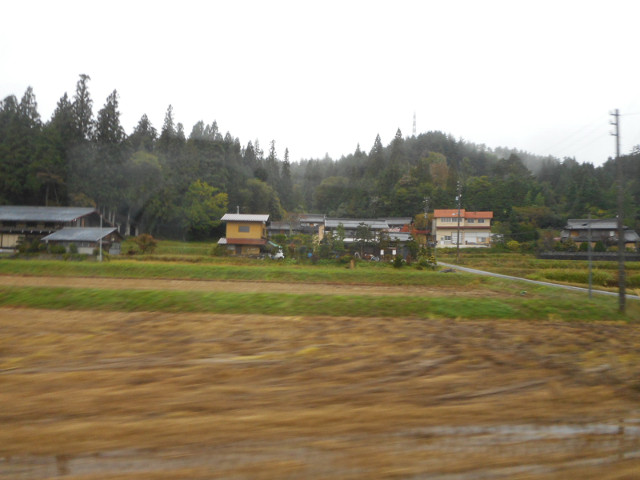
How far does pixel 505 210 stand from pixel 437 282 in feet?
94.3

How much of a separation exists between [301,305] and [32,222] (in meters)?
35.7

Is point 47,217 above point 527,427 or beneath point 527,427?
above

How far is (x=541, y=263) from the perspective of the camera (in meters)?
27.6

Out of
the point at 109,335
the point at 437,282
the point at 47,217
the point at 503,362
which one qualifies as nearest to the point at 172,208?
the point at 47,217

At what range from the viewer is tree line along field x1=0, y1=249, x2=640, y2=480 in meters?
2.22

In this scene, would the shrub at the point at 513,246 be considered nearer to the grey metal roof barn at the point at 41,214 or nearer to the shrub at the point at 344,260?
the shrub at the point at 344,260

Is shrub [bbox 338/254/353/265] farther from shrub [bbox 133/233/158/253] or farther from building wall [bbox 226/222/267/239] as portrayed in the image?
shrub [bbox 133/233/158/253]

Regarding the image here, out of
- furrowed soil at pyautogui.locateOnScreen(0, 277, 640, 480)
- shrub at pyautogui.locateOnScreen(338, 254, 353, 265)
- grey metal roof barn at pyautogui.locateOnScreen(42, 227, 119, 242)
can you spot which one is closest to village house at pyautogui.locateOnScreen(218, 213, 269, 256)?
shrub at pyautogui.locateOnScreen(338, 254, 353, 265)

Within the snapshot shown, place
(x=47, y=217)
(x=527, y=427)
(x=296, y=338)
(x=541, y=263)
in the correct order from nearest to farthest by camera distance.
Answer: (x=527, y=427), (x=296, y=338), (x=541, y=263), (x=47, y=217)

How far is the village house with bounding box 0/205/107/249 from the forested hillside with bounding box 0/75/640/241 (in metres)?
5.76

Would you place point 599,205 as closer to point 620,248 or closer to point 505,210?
point 505,210

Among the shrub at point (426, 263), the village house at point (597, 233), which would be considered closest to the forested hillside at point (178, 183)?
the village house at point (597, 233)

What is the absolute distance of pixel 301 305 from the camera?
8641 mm

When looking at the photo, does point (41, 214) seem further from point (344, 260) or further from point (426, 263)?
point (426, 263)
